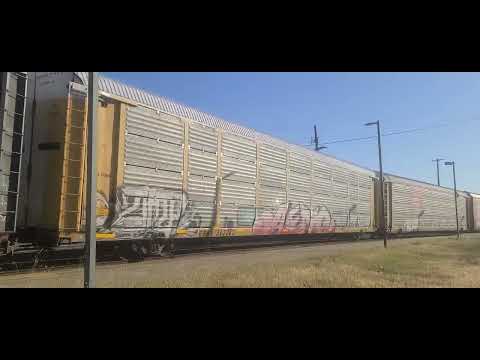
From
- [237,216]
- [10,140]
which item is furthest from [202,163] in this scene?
[10,140]

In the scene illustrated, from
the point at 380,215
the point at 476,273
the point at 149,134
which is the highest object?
the point at 149,134

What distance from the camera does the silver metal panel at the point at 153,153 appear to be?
38.6 feet

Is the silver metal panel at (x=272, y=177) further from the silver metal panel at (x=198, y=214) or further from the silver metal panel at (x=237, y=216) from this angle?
the silver metal panel at (x=198, y=214)

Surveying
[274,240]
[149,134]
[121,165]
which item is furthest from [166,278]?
[274,240]

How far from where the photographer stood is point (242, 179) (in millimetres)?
16344

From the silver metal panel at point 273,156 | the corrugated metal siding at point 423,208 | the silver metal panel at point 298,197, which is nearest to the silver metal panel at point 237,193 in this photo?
the silver metal panel at point 273,156

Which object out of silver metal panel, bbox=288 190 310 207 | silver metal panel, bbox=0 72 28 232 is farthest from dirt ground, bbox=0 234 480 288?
silver metal panel, bbox=288 190 310 207

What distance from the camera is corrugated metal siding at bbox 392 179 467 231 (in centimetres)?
3203

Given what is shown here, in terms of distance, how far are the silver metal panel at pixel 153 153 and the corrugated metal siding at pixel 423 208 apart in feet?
74.5

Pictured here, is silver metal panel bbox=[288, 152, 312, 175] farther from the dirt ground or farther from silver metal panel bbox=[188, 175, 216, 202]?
the dirt ground

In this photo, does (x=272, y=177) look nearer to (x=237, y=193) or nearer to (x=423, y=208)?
(x=237, y=193)

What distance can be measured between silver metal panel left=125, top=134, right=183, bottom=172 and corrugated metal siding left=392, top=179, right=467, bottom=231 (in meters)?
22.7
